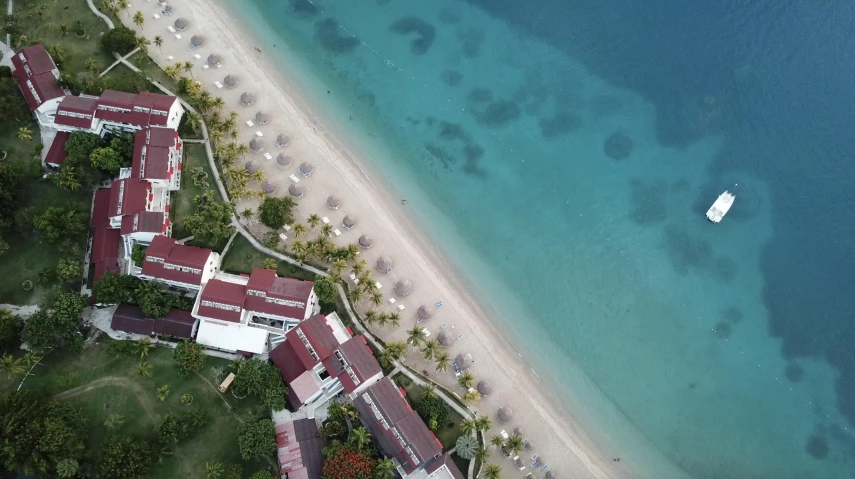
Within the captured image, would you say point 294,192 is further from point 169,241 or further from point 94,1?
point 94,1

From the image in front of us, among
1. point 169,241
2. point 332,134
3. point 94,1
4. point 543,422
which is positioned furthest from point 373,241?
point 94,1

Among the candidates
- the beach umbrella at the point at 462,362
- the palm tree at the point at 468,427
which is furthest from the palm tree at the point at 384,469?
the beach umbrella at the point at 462,362

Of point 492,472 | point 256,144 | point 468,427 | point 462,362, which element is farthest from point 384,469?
point 256,144

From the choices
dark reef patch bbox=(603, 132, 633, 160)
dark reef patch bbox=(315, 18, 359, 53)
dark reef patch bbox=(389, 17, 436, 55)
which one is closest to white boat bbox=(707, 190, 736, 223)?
dark reef patch bbox=(603, 132, 633, 160)

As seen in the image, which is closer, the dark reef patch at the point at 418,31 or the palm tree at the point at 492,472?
the palm tree at the point at 492,472

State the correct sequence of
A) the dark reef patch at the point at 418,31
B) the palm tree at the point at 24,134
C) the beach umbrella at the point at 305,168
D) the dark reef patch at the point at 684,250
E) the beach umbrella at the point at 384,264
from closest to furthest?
the beach umbrella at the point at 384,264, the palm tree at the point at 24,134, the dark reef patch at the point at 684,250, the beach umbrella at the point at 305,168, the dark reef patch at the point at 418,31

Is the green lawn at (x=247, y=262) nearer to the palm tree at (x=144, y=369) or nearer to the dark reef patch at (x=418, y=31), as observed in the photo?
the palm tree at (x=144, y=369)

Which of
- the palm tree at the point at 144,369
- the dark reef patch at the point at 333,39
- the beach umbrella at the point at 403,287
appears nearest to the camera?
the palm tree at the point at 144,369

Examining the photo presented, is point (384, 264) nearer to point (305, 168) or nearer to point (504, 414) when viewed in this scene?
point (305, 168)
